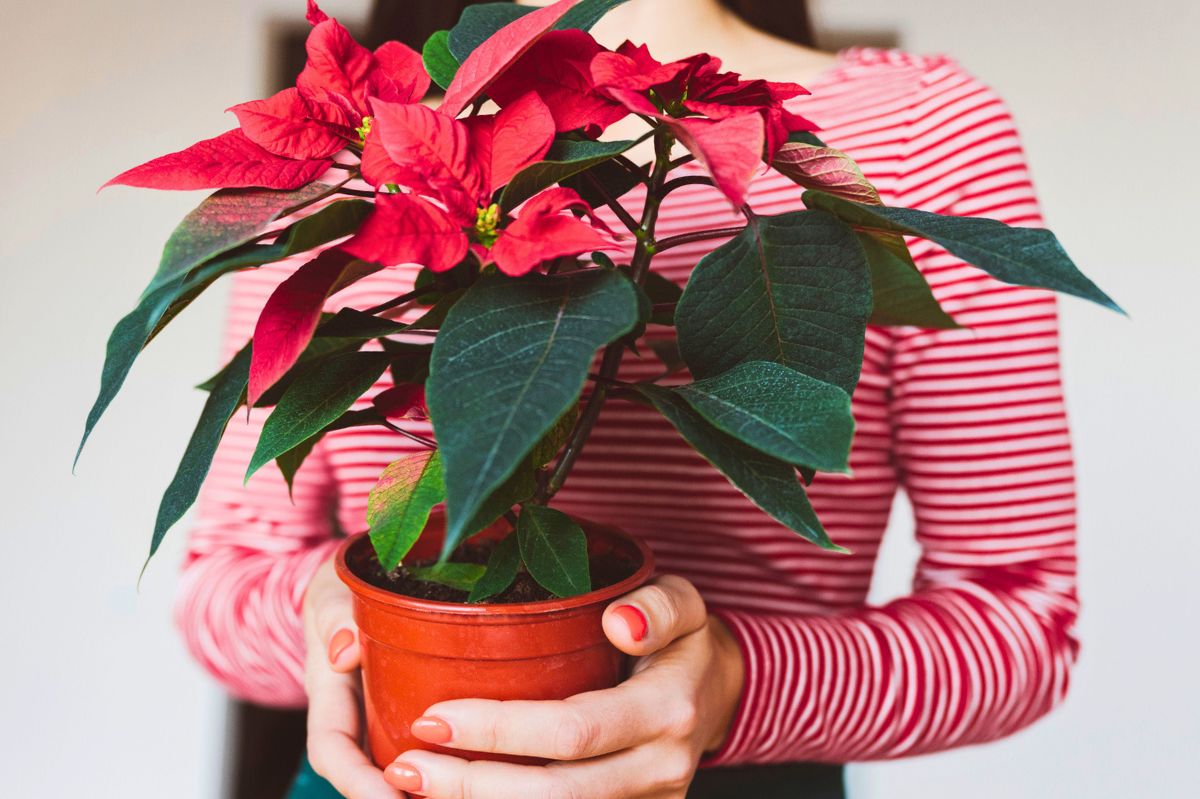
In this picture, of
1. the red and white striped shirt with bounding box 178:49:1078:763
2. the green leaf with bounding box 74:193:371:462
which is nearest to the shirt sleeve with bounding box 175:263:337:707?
the red and white striped shirt with bounding box 178:49:1078:763

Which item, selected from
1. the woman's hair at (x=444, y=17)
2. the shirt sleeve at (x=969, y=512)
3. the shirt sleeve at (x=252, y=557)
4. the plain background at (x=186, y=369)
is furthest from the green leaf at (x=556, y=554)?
the plain background at (x=186, y=369)

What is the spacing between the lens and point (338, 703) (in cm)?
51

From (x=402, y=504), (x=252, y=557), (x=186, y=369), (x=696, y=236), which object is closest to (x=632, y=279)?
(x=696, y=236)

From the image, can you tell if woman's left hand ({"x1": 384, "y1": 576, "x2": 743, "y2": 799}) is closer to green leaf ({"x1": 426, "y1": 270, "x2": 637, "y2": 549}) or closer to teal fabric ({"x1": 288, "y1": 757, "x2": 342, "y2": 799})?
green leaf ({"x1": 426, "y1": 270, "x2": 637, "y2": 549})

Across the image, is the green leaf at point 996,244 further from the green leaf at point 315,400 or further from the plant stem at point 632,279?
the green leaf at point 315,400

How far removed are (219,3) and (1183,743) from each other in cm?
213

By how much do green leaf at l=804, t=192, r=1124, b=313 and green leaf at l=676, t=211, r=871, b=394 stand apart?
0.02 meters

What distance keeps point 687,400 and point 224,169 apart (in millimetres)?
196

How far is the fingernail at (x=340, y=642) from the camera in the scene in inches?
19.1

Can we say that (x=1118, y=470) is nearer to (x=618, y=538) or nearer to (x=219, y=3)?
(x=618, y=538)

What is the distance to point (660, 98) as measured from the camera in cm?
36

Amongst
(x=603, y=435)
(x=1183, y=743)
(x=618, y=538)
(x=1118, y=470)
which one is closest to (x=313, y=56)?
(x=618, y=538)

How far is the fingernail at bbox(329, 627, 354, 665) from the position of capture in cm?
48

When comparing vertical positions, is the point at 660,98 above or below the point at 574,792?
above
